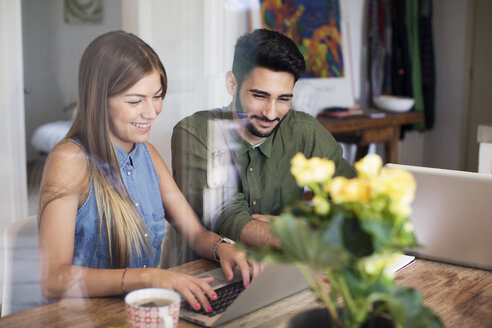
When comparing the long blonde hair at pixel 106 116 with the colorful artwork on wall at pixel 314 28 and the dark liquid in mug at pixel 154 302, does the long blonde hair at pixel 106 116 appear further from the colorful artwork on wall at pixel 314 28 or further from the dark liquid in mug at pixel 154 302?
the colorful artwork on wall at pixel 314 28

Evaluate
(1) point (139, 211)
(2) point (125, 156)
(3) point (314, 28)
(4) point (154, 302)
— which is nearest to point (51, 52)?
(2) point (125, 156)

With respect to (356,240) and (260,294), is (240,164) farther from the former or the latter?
(356,240)

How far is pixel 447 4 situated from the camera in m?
4.47

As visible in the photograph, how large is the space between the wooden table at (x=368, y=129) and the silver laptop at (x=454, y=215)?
178 centimetres

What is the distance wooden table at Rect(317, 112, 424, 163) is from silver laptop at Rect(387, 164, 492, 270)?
70.2 inches

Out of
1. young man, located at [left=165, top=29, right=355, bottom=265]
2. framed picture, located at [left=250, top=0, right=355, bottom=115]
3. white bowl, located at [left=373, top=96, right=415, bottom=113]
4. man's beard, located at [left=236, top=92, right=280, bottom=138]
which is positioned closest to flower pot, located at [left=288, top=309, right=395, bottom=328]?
young man, located at [left=165, top=29, right=355, bottom=265]

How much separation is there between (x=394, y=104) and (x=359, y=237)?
3.42 metres

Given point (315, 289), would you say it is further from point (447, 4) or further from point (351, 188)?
point (447, 4)

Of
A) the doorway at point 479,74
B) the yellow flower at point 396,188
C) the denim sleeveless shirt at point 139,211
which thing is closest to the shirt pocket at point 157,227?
the denim sleeveless shirt at point 139,211

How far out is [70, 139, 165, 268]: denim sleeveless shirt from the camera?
1180mm

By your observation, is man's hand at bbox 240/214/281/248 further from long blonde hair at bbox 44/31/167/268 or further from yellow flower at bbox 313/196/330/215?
yellow flower at bbox 313/196/330/215

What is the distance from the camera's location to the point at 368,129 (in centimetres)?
343

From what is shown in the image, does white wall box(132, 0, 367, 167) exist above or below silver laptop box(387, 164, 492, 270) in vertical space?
above

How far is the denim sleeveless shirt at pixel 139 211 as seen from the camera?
1.18m
